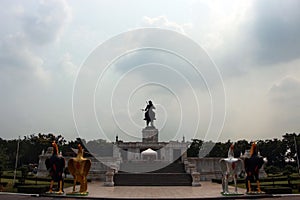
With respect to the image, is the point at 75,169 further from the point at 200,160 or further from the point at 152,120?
the point at 152,120

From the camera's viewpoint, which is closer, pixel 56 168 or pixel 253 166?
pixel 253 166

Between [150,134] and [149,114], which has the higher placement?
[149,114]

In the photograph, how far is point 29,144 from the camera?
61.8 meters

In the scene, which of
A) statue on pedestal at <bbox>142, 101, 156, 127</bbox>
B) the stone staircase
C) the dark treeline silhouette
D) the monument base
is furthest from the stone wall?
the dark treeline silhouette

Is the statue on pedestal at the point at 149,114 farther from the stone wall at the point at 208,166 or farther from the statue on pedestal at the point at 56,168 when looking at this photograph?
the statue on pedestal at the point at 56,168

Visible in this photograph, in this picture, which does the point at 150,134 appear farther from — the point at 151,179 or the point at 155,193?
the point at 155,193

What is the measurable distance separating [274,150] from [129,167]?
38589 millimetres

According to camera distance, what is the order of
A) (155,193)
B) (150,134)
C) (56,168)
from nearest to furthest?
1. (56,168)
2. (155,193)
3. (150,134)

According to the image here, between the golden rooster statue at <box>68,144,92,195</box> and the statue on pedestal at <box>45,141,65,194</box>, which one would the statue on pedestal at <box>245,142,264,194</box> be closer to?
the golden rooster statue at <box>68,144,92,195</box>

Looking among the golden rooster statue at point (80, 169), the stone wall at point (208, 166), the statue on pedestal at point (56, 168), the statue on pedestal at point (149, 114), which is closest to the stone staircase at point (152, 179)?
the stone wall at point (208, 166)

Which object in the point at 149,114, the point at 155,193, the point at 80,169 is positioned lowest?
the point at 155,193

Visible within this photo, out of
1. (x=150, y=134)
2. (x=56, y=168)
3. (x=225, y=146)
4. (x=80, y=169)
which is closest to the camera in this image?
(x=80, y=169)

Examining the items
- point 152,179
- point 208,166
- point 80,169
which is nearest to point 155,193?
point 80,169

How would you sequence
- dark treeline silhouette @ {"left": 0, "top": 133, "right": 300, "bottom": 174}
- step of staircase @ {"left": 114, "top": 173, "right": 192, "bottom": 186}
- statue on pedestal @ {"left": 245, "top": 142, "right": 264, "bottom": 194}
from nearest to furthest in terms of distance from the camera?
statue on pedestal @ {"left": 245, "top": 142, "right": 264, "bottom": 194}, step of staircase @ {"left": 114, "top": 173, "right": 192, "bottom": 186}, dark treeline silhouette @ {"left": 0, "top": 133, "right": 300, "bottom": 174}
